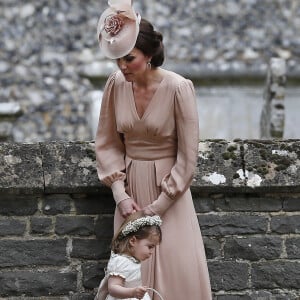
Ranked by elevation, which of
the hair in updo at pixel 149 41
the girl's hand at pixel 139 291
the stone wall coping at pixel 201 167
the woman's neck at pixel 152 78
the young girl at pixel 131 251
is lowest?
the girl's hand at pixel 139 291

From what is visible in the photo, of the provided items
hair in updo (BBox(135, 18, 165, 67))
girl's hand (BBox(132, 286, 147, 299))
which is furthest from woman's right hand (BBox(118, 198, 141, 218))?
hair in updo (BBox(135, 18, 165, 67))

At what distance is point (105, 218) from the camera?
5.99 meters

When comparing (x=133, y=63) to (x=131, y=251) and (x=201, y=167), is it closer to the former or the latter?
(x=131, y=251)

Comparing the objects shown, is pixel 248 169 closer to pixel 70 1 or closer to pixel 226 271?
pixel 226 271

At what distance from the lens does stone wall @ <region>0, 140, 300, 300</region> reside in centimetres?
591

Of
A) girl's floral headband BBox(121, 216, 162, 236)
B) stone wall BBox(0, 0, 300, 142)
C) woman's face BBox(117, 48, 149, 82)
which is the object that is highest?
stone wall BBox(0, 0, 300, 142)

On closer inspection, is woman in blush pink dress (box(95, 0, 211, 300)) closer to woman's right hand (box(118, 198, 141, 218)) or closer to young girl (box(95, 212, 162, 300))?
woman's right hand (box(118, 198, 141, 218))

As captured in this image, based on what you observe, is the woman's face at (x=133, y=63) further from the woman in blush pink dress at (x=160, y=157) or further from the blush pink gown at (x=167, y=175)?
the blush pink gown at (x=167, y=175)

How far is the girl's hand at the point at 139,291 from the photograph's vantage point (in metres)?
5.00

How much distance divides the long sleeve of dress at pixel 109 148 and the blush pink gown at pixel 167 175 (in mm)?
10

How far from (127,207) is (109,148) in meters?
0.38

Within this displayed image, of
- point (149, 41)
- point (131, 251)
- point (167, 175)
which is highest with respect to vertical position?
point (149, 41)

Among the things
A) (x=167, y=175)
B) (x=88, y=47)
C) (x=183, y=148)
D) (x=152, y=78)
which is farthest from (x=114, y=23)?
(x=88, y=47)

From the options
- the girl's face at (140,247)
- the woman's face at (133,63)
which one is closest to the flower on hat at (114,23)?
the woman's face at (133,63)
